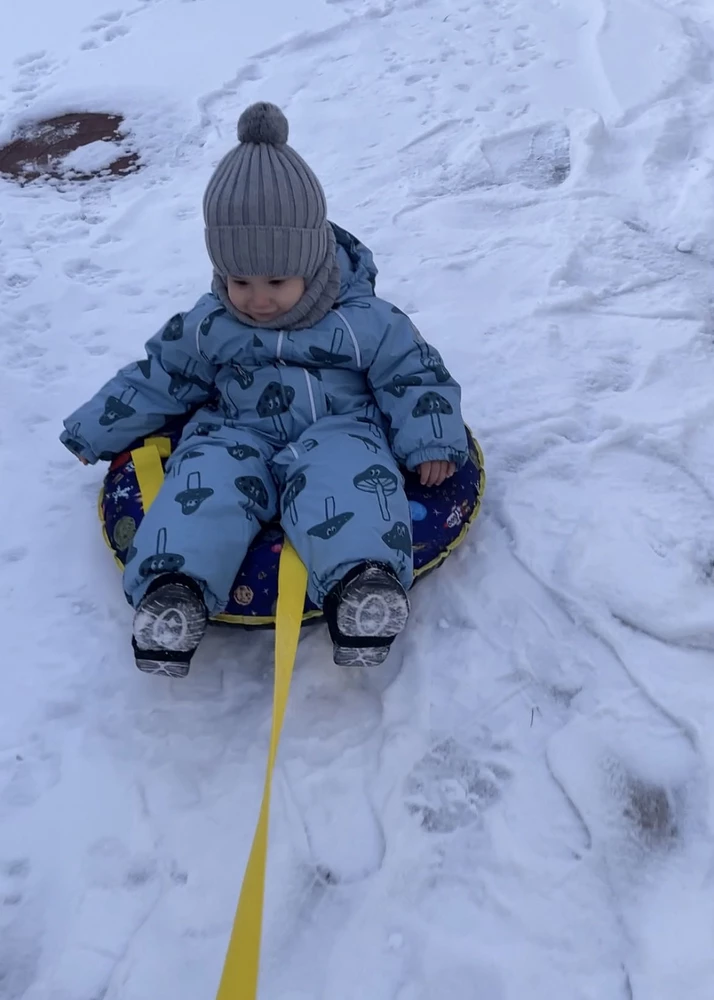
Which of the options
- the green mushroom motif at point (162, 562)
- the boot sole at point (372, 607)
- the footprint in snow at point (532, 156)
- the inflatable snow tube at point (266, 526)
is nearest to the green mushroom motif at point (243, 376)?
the inflatable snow tube at point (266, 526)

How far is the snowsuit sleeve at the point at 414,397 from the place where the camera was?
1839mm

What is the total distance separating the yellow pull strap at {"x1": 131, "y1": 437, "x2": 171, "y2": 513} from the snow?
0.22 m

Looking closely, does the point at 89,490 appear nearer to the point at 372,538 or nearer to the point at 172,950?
the point at 372,538

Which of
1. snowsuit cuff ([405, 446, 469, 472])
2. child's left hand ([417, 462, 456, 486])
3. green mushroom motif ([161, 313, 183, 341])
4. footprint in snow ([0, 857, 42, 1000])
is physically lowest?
footprint in snow ([0, 857, 42, 1000])

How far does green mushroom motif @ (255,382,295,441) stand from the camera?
190cm

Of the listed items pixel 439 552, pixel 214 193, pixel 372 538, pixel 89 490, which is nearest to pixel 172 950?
pixel 372 538

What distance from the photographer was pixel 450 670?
1.69m

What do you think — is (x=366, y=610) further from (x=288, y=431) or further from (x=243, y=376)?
(x=243, y=376)

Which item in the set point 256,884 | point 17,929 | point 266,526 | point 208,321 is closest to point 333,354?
point 208,321

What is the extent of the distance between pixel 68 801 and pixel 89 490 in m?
0.88

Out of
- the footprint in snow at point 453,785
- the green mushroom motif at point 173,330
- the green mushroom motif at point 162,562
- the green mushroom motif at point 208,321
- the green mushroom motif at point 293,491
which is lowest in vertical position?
the footprint in snow at point 453,785

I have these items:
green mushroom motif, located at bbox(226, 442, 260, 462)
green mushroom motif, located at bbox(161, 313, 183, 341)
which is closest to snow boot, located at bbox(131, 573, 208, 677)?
green mushroom motif, located at bbox(226, 442, 260, 462)

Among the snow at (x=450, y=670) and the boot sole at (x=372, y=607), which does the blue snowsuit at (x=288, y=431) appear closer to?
the boot sole at (x=372, y=607)

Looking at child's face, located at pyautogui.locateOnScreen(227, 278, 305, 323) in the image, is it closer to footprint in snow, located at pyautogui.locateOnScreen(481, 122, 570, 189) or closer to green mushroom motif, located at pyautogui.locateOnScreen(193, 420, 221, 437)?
green mushroom motif, located at pyautogui.locateOnScreen(193, 420, 221, 437)
